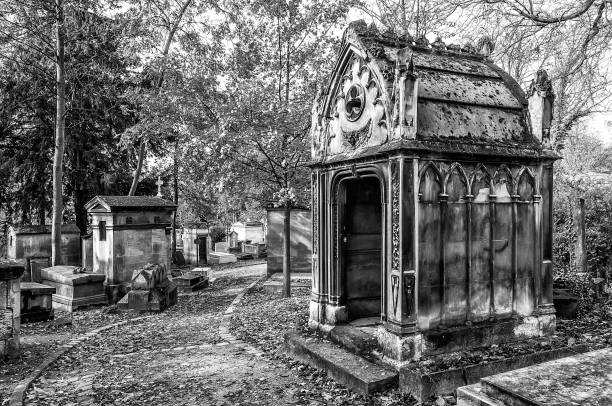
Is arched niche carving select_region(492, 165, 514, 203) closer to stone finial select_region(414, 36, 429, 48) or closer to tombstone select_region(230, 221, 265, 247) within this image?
stone finial select_region(414, 36, 429, 48)

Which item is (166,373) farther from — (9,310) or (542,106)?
(542,106)

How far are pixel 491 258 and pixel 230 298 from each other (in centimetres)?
901

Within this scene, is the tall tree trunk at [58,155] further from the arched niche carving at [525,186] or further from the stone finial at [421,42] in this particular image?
the arched niche carving at [525,186]

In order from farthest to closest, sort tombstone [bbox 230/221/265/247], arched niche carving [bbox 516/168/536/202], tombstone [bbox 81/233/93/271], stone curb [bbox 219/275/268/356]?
tombstone [bbox 230/221/265/247]
tombstone [bbox 81/233/93/271]
stone curb [bbox 219/275/268/356]
arched niche carving [bbox 516/168/536/202]

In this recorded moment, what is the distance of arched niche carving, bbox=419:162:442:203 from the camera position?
5875 mm

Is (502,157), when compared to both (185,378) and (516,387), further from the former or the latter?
(185,378)

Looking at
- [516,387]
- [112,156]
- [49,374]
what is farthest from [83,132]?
[516,387]

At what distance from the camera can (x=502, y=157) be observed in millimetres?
6473

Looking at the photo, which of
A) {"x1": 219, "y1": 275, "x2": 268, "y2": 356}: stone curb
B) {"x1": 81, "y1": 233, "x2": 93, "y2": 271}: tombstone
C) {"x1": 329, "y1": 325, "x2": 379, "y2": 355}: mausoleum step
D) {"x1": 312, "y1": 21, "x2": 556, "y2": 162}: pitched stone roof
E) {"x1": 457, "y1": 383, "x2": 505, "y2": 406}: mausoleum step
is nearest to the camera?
{"x1": 457, "y1": 383, "x2": 505, "y2": 406}: mausoleum step

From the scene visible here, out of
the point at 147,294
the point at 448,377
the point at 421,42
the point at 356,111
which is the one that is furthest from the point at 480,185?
the point at 147,294

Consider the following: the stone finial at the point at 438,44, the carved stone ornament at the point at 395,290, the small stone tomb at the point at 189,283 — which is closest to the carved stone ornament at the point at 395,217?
the carved stone ornament at the point at 395,290

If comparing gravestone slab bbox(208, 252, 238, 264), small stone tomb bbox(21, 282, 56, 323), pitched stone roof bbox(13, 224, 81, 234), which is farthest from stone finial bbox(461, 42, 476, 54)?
gravestone slab bbox(208, 252, 238, 264)

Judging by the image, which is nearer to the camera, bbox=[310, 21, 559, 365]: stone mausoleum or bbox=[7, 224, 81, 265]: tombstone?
bbox=[310, 21, 559, 365]: stone mausoleum

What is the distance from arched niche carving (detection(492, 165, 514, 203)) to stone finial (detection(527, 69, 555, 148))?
898 millimetres
